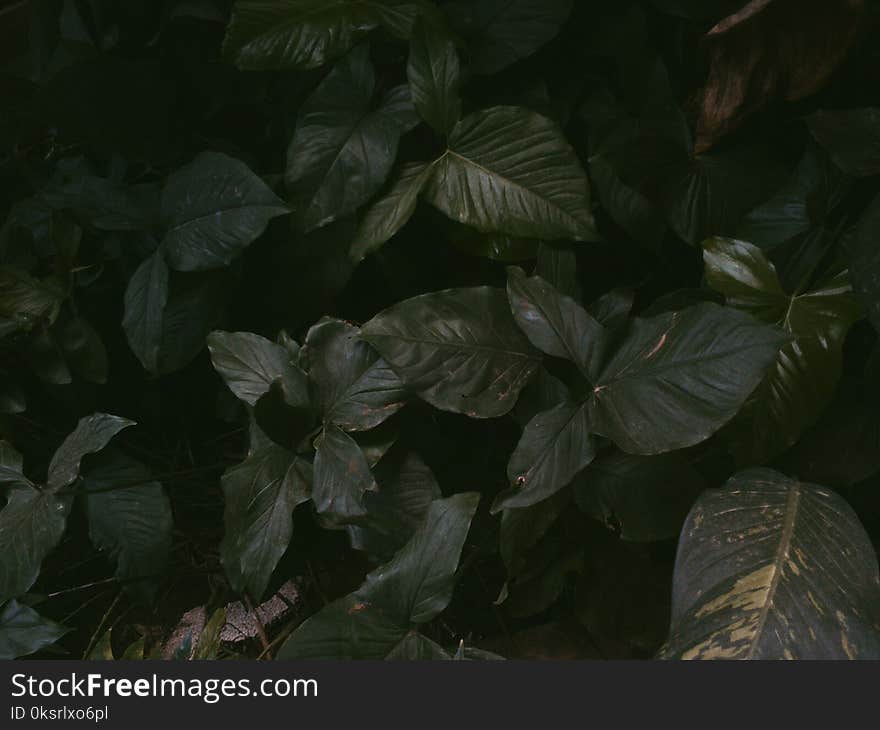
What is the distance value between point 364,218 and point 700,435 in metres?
0.55

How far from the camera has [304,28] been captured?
115 cm

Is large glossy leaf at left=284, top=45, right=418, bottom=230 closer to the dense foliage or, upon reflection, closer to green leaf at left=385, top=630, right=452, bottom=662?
the dense foliage

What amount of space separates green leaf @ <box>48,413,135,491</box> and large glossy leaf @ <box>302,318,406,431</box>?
27 cm

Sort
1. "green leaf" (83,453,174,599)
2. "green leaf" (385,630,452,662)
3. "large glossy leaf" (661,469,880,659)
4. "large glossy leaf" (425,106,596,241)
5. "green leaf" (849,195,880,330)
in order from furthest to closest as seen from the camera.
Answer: "green leaf" (83,453,174,599) → "large glossy leaf" (425,106,596,241) → "green leaf" (385,630,452,662) → "green leaf" (849,195,880,330) → "large glossy leaf" (661,469,880,659)

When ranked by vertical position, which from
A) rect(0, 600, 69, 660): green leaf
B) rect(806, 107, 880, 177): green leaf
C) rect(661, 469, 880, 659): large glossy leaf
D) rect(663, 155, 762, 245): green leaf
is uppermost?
rect(806, 107, 880, 177): green leaf

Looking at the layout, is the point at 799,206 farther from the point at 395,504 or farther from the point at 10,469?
the point at 10,469

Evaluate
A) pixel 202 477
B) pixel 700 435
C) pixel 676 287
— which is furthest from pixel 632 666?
pixel 202 477

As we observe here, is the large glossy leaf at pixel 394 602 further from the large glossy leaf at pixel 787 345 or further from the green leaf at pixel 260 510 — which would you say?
the large glossy leaf at pixel 787 345

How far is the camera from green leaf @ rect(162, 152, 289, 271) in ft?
3.84

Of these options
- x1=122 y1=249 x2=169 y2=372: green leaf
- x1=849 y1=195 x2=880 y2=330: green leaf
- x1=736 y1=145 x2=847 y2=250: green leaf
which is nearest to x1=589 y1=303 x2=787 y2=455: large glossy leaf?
x1=849 y1=195 x2=880 y2=330: green leaf

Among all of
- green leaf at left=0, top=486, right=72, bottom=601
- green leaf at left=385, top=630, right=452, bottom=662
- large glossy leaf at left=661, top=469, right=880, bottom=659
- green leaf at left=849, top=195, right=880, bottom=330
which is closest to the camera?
large glossy leaf at left=661, top=469, right=880, bottom=659

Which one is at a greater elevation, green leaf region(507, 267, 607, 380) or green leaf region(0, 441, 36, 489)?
green leaf region(507, 267, 607, 380)

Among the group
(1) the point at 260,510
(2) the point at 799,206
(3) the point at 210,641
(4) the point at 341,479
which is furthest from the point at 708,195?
(3) the point at 210,641

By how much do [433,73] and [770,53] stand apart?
393 millimetres
